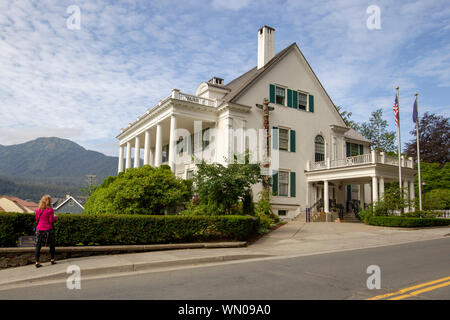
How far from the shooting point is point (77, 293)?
21.2 feet

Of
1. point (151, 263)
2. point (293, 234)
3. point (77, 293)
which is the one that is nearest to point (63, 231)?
point (151, 263)

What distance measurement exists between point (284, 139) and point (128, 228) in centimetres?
Result: 1702

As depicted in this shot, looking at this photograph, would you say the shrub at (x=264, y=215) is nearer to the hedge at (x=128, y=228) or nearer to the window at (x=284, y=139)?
the hedge at (x=128, y=228)

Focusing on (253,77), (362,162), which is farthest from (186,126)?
(362,162)

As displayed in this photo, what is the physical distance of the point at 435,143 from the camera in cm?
4806

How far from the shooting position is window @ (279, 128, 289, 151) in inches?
1027

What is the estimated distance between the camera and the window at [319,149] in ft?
92.8

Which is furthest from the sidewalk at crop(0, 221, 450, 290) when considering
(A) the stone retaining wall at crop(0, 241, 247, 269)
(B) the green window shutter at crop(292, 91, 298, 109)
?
(B) the green window shutter at crop(292, 91, 298, 109)

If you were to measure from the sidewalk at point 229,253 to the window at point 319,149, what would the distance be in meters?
10.3

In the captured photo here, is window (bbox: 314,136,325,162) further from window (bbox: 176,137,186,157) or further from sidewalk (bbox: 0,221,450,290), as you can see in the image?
window (bbox: 176,137,186,157)

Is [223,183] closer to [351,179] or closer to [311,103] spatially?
[351,179]
